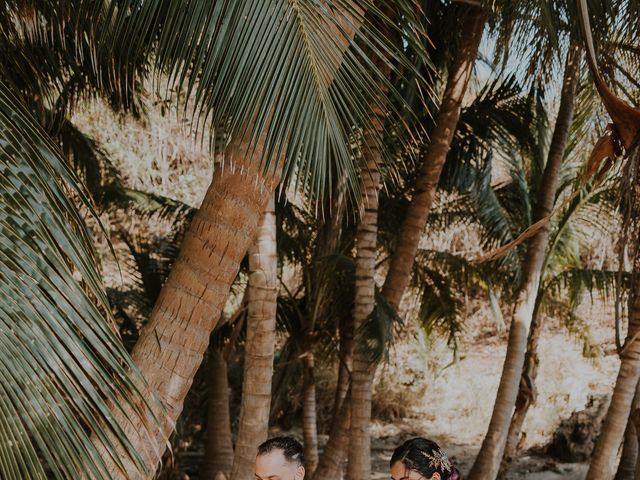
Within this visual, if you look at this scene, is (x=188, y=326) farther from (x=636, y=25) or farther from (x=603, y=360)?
(x=603, y=360)

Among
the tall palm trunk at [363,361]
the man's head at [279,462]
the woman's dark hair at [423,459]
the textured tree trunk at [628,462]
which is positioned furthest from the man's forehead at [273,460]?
the textured tree trunk at [628,462]

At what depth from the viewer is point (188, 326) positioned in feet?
12.5

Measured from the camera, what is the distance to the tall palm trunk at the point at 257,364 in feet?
18.3

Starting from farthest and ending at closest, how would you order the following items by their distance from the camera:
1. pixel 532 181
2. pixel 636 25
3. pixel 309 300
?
1. pixel 532 181
2. pixel 309 300
3. pixel 636 25

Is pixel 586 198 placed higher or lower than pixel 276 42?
higher

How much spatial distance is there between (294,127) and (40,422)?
1893 mm

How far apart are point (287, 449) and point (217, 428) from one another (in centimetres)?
802

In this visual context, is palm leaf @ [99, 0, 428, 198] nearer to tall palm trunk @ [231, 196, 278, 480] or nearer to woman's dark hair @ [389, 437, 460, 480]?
woman's dark hair @ [389, 437, 460, 480]

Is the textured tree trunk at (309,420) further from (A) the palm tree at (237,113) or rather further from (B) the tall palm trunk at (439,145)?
(A) the palm tree at (237,113)

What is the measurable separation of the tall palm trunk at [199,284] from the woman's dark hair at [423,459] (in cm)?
114

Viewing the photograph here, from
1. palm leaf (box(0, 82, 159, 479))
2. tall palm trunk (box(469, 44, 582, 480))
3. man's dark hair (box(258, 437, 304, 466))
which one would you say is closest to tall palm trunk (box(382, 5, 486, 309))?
tall palm trunk (box(469, 44, 582, 480))

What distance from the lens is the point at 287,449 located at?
385 centimetres

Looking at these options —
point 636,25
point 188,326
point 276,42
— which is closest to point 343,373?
point 636,25

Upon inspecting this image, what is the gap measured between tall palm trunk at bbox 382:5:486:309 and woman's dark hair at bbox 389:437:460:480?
13.9 feet
